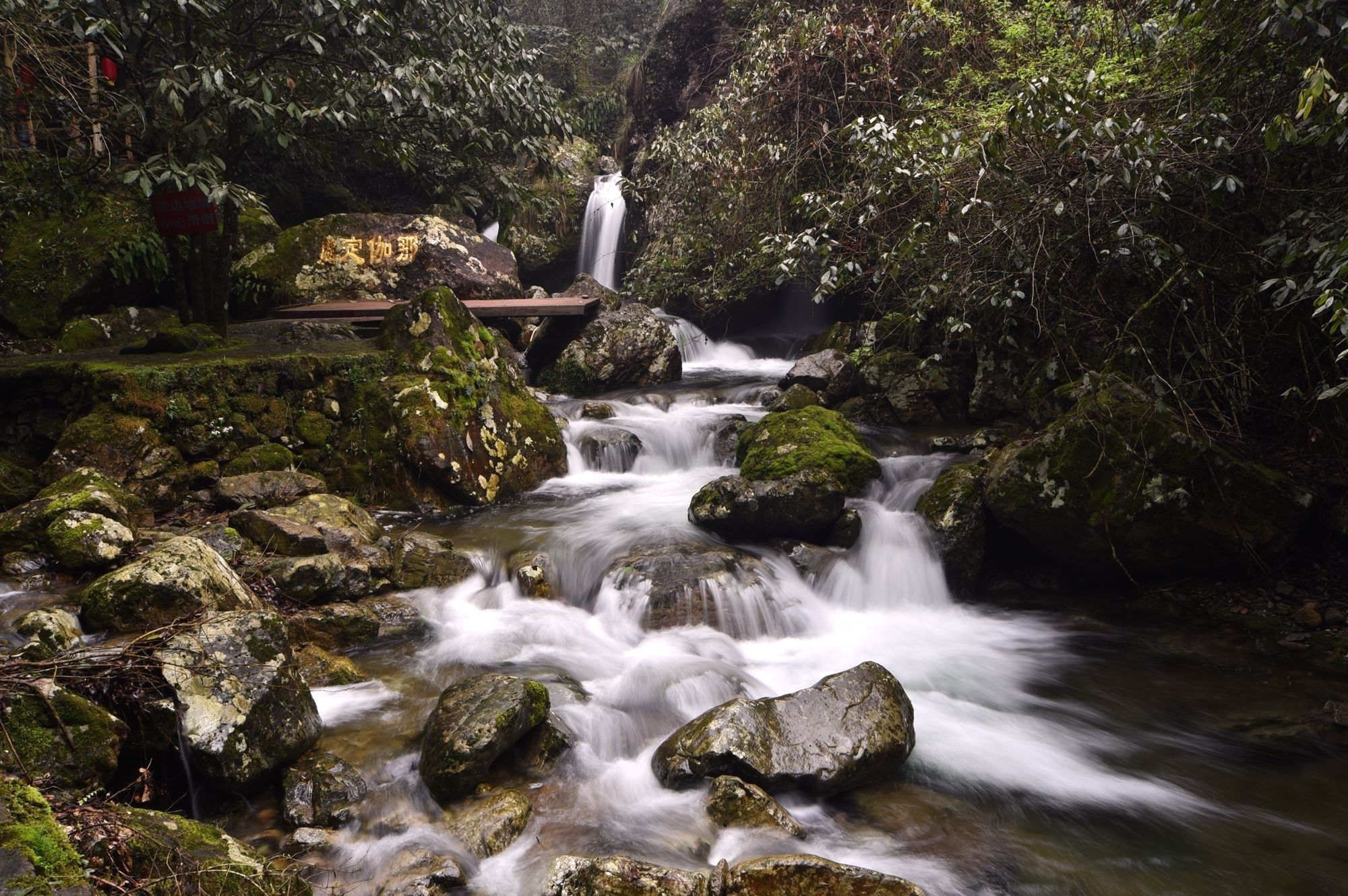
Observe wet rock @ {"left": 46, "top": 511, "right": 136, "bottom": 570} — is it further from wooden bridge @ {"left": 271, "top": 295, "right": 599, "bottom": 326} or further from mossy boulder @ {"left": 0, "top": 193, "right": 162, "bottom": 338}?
mossy boulder @ {"left": 0, "top": 193, "right": 162, "bottom": 338}

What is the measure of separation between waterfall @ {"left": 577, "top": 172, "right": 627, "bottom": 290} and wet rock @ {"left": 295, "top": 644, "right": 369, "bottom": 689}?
12.8m

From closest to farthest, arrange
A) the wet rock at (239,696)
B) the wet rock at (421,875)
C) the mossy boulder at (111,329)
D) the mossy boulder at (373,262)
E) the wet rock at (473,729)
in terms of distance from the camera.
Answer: the wet rock at (421,875) → the wet rock at (239,696) → the wet rock at (473,729) → the mossy boulder at (111,329) → the mossy boulder at (373,262)

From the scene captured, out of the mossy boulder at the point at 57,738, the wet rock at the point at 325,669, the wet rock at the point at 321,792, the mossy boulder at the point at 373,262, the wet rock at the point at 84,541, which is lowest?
the wet rock at the point at 321,792

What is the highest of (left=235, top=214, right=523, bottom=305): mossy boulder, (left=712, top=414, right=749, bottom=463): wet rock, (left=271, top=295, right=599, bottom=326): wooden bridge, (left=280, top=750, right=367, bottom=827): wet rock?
(left=235, top=214, right=523, bottom=305): mossy boulder

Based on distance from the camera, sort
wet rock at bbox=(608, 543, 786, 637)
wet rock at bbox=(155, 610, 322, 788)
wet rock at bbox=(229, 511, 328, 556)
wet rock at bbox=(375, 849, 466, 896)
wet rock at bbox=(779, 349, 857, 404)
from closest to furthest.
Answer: wet rock at bbox=(375, 849, 466, 896)
wet rock at bbox=(155, 610, 322, 788)
wet rock at bbox=(229, 511, 328, 556)
wet rock at bbox=(608, 543, 786, 637)
wet rock at bbox=(779, 349, 857, 404)

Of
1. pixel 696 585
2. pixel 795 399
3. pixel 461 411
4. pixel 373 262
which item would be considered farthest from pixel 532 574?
pixel 373 262

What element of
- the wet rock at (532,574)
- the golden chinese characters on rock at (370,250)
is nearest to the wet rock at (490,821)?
the wet rock at (532,574)

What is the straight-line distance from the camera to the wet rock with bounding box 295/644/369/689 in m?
4.46

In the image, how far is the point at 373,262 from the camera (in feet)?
37.0

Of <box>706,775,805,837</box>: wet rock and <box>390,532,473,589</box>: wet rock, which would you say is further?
<box>390,532,473,589</box>: wet rock

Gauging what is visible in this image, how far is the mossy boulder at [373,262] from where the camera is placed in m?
10.7

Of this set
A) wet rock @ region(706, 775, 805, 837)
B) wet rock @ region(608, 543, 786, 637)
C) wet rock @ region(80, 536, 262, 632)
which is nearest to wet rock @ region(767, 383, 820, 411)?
wet rock @ region(608, 543, 786, 637)

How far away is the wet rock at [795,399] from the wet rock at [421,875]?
21.8 feet

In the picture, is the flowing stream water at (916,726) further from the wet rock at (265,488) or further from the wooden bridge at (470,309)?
the wooden bridge at (470,309)
